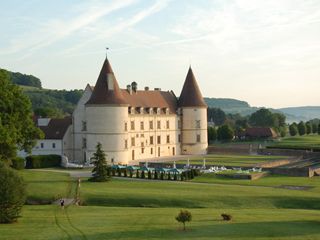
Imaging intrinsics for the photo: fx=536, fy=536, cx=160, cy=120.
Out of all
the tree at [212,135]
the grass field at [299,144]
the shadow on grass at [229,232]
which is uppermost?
the tree at [212,135]

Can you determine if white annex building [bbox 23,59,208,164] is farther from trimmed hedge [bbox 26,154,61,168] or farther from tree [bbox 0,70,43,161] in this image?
tree [bbox 0,70,43,161]

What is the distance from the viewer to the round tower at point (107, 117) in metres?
60.7

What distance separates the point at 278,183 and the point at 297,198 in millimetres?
8139

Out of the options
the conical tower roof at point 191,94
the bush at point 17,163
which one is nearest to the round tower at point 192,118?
the conical tower roof at point 191,94

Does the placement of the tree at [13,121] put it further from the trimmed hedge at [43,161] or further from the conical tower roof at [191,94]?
the conical tower roof at [191,94]

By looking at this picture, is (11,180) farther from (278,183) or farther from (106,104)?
(106,104)

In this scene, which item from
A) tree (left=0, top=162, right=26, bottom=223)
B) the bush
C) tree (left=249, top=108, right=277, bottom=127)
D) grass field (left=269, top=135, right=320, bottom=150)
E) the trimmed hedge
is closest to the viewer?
tree (left=0, top=162, right=26, bottom=223)

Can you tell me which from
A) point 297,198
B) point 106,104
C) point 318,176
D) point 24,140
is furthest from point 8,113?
point 318,176

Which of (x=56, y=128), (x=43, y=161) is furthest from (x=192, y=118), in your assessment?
(x=43, y=161)

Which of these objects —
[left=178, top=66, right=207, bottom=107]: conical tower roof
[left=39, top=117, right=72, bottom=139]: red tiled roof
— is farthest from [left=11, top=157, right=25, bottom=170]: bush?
[left=178, top=66, right=207, bottom=107]: conical tower roof

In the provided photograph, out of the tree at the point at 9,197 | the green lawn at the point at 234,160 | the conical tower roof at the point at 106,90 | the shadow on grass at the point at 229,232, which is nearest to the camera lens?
the shadow on grass at the point at 229,232

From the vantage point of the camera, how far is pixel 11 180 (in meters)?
31.0

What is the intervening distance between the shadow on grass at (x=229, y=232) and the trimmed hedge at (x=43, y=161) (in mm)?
33628

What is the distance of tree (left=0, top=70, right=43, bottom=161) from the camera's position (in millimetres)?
46344
